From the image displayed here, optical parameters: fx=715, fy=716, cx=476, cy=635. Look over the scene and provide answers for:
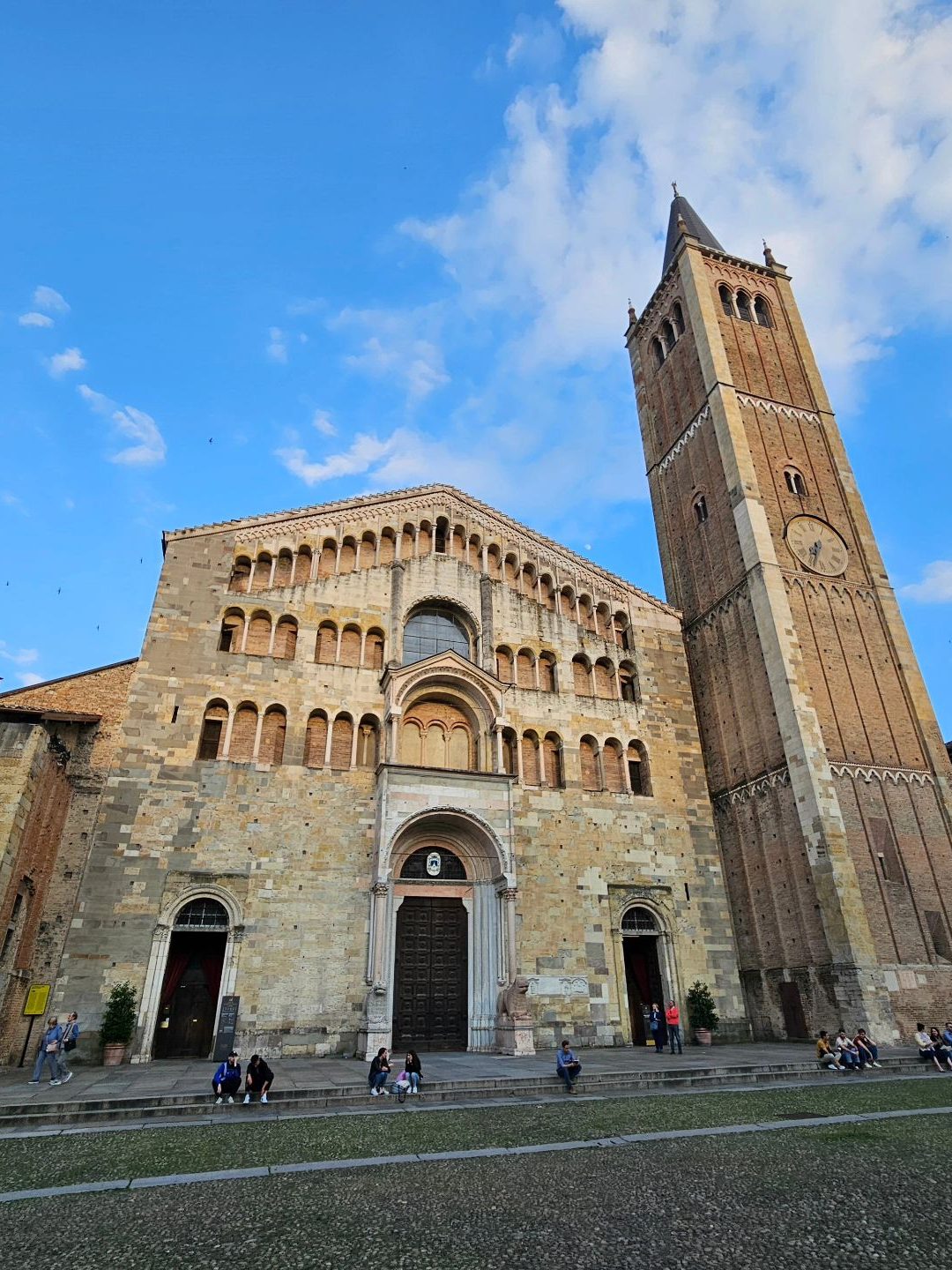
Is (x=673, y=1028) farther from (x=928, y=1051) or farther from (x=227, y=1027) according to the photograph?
(x=227, y=1027)

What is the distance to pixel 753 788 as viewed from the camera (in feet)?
77.5

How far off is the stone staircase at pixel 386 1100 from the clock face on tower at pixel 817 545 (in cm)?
1614

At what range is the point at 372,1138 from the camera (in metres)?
9.57

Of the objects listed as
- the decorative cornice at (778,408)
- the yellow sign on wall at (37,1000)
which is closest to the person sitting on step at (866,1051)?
the yellow sign on wall at (37,1000)

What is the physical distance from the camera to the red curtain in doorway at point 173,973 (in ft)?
58.0

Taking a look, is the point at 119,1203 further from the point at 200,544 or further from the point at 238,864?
the point at 200,544

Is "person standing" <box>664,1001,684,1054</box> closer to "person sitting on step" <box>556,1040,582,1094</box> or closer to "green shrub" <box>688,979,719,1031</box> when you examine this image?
"green shrub" <box>688,979,719,1031</box>

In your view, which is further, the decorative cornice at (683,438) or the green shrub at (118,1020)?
the decorative cornice at (683,438)

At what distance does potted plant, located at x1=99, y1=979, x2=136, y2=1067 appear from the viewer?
16203mm

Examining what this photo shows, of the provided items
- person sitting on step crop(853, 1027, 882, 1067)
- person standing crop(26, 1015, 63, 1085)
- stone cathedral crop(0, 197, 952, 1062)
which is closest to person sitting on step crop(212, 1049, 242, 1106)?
person standing crop(26, 1015, 63, 1085)

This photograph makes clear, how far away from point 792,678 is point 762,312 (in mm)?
20275

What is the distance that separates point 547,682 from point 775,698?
7465 millimetres

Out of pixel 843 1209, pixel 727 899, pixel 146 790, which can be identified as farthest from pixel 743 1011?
pixel 146 790

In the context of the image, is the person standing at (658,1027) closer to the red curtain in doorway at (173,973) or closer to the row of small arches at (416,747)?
the row of small arches at (416,747)
